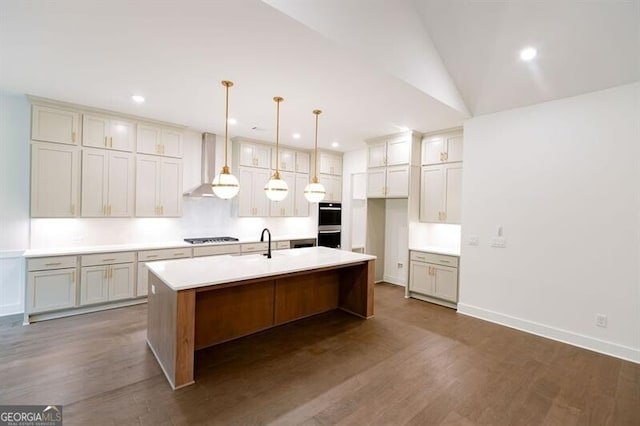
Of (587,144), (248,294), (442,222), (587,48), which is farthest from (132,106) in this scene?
(587,144)

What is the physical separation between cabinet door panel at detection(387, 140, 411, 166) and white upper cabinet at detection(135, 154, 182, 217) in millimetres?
3745

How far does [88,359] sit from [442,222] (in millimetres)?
4939

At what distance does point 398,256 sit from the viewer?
19.1 feet

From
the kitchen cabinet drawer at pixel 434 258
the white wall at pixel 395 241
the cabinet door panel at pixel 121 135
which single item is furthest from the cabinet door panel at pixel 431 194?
the cabinet door panel at pixel 121 135

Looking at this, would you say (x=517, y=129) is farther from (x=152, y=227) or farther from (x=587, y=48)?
(x=152, y=227)

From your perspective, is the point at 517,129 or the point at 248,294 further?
the point at 517,129

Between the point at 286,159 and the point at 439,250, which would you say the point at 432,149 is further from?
the point at 286,159

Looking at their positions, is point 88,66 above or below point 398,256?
above

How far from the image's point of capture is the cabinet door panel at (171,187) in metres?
4.66

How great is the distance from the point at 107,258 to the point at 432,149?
536 cm

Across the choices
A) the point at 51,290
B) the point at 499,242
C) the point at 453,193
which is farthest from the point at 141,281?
the point at 499,242

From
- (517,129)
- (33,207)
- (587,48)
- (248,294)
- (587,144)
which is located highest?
(587,48)

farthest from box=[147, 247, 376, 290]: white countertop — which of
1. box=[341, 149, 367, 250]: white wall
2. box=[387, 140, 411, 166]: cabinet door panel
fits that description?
box=[341, 149, 367, 250]: white wall

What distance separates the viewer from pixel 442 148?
15.5 feet
